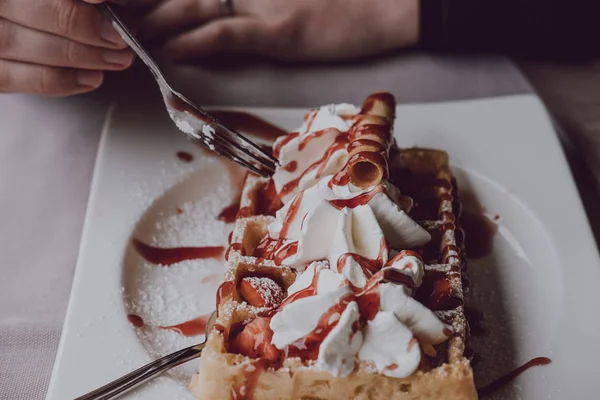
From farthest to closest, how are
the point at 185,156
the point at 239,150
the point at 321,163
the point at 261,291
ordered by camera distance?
the point at 185,156 < the point at 239,150 < the point at 321,163 < the point at 261,291

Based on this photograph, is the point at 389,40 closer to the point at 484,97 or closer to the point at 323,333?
the point at 484,97

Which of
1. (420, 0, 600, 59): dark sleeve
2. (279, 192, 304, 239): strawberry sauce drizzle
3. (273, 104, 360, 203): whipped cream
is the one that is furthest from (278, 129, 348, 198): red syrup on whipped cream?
(420, 0, 600, 59): dark sleeve

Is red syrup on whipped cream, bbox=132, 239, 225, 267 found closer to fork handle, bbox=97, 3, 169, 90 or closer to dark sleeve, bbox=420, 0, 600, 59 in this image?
fork handle, bbox=97, 3, 169, 90

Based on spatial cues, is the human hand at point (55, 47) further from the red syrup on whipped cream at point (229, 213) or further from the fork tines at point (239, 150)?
the red syrup on whipped cream at point (229, 213)

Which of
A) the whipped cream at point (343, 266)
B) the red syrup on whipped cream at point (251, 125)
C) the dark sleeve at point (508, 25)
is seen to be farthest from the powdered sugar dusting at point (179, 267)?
the dark sleeve at point (508, 25)

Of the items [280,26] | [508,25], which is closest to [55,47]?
[280,26]

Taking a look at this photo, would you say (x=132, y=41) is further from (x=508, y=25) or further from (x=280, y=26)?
(x=508, y=25)
